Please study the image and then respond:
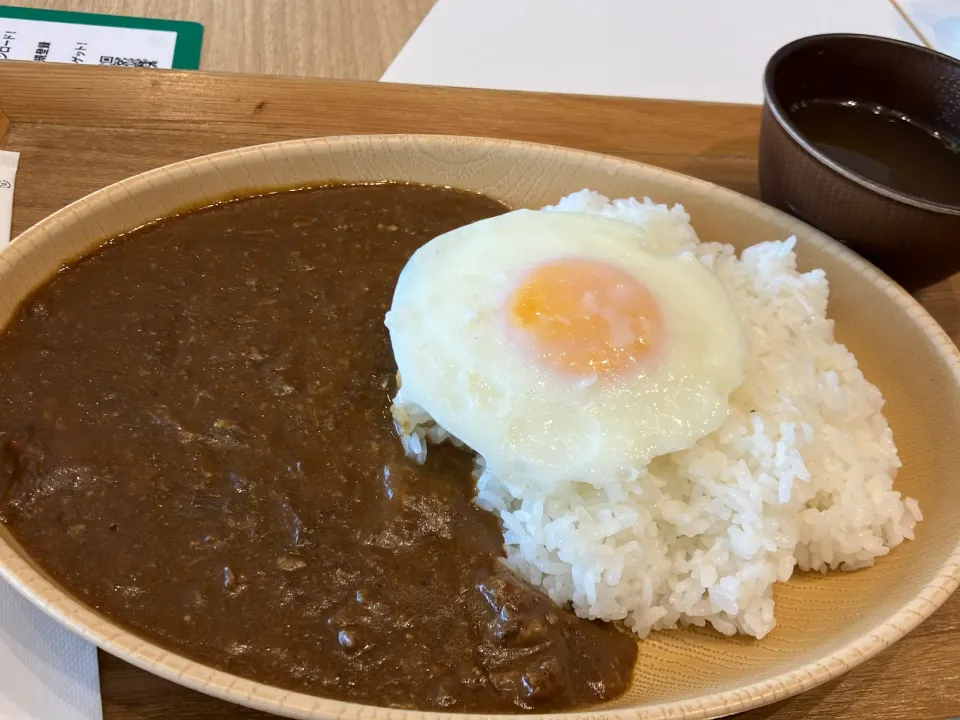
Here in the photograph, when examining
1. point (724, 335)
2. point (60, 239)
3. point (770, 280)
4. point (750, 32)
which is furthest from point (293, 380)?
point (750, 32)

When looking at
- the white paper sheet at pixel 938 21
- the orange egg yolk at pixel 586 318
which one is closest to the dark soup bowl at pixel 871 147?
the orange egg yolk at pixel 586 318

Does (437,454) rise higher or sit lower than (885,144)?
lower

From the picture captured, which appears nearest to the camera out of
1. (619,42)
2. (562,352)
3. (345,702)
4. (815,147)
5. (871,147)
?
(345,702)

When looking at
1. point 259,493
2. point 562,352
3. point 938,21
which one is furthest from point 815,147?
point 938,21

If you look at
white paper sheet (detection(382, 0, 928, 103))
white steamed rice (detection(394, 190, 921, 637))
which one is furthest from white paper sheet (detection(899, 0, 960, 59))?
white steamed rice (detection(394, 190, 921, 637))

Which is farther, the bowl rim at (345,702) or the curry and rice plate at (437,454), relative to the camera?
the curry and rice plate at (437,454)

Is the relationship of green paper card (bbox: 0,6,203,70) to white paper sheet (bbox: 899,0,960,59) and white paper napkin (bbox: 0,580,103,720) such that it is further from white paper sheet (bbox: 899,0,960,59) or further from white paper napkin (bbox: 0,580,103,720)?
white paper sheet (bbox: 899,0,960,59)

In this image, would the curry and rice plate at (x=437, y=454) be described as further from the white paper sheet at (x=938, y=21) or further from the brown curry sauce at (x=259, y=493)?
the white paper sheet at (x=938, y=21)

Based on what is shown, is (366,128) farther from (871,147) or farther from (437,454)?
(871,147)
